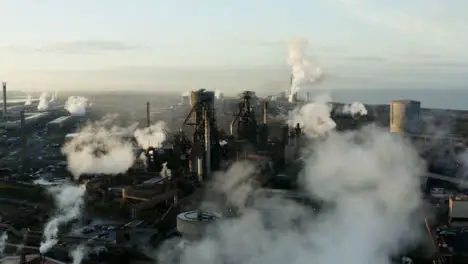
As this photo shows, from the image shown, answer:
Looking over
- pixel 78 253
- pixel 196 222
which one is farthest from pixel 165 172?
pixel 196 222

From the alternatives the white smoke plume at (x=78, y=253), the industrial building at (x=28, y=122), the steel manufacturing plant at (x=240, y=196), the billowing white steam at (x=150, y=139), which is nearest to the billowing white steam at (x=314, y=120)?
the steel manufacturing plant at (x=240, y=196)

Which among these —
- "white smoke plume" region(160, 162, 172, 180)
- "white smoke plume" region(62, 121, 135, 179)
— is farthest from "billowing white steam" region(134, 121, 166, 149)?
"white smoke plume" region(160, 162, 172, 180)

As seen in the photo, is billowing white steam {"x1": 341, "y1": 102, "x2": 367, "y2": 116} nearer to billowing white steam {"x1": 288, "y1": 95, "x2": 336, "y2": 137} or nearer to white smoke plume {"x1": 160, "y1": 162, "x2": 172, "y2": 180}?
billowing white steam {"x1": 288, "y1": 95, "x2": 336, "y2": 137}

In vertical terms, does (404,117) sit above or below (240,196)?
above

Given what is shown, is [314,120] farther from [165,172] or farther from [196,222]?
[196,222]

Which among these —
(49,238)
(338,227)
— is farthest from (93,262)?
(338,227)

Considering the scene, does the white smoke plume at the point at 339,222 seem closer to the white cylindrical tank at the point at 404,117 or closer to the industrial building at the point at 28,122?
the white cylindrical tank at the point at 404,117
